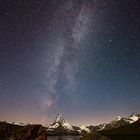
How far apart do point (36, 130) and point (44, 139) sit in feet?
8.10

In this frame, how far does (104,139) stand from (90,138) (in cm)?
289

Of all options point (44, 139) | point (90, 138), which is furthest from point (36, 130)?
point (90, 138)

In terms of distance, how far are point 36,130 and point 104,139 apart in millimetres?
14000

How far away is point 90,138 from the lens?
1908 inches

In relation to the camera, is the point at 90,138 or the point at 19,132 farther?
the point at 19,132

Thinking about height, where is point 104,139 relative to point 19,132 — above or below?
below

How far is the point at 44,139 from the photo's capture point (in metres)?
50.1

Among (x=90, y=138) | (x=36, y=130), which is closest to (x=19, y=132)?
(x=36, y=130)

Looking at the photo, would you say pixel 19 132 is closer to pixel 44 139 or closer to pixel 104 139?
pixel 44 139

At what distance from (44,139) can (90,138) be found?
951 cm

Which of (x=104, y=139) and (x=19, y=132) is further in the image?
(x=19, y=132)

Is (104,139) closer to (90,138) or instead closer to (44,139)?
(90,138)

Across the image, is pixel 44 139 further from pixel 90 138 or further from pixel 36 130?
pixel 90 138

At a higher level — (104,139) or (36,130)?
(36,130)
